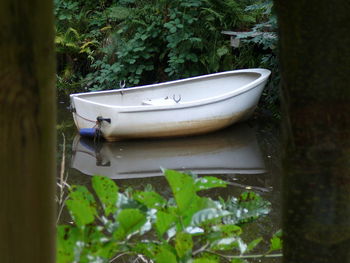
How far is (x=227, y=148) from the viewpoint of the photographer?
27.7 ft

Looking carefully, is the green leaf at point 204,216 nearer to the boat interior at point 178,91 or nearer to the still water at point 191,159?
the still water at point 191,159

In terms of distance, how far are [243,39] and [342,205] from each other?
977cm

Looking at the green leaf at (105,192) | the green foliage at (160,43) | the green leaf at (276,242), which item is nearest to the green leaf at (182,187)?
the green leaf at (105,192)

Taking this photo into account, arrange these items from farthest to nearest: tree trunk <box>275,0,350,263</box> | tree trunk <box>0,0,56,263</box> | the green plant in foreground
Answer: the green plant in foreground
tree trunk <box>275,0,350,263</box>
tree trunk <box>0,0,56,263</box>

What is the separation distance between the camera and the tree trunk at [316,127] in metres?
0.99

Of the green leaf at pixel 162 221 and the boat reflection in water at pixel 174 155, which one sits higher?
the green leaf at pixel 162 221

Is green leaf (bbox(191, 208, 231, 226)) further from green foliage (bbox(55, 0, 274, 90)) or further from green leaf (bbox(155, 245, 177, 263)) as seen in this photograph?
green foliage (bbox(55, 0, 274, 90))

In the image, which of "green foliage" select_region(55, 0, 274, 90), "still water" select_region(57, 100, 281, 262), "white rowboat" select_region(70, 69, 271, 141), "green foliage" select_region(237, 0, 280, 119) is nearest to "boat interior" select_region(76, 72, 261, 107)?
"white rowboat" select_region(70, 69, 271, 141)

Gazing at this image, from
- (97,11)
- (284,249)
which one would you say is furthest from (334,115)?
(97,11)

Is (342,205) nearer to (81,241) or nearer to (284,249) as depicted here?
(284,249)

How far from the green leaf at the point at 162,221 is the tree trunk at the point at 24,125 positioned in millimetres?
369

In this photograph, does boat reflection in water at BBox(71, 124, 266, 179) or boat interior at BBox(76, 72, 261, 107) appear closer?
boat reflection in water at BBox(71, 124, 266, 179)

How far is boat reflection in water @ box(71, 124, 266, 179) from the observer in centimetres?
747

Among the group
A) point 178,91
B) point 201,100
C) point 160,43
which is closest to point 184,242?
point 201,100
